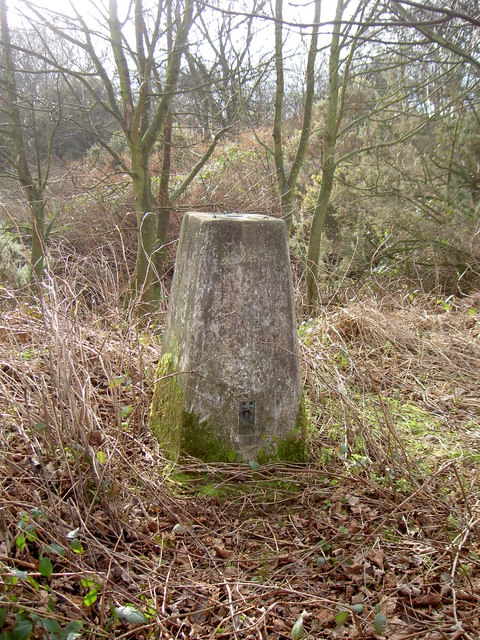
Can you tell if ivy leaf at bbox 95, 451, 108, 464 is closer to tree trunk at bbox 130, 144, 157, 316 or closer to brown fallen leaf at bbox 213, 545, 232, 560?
brown fallen leaf at bbox 213, 545, 232, 560

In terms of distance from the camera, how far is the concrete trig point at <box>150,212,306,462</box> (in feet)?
8.68

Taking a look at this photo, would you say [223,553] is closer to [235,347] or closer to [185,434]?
[185,434]

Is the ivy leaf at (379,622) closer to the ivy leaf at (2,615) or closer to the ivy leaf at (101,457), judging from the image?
the ivy leaf at (2,615)

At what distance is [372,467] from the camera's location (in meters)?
2.82

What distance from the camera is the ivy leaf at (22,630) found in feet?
5.23

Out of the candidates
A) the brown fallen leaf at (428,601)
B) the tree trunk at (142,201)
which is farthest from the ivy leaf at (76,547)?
the tree trunk at (142,201)

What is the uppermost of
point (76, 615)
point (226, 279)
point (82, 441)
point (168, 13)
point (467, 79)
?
point (168, 13)

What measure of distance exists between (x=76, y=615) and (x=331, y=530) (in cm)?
119

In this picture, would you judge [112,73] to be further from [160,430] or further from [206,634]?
[206,634]

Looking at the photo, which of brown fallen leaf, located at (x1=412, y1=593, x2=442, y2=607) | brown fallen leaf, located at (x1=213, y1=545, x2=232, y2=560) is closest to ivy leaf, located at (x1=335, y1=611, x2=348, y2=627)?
brown fallen leaf, located at (x1=412, y1=593, x2=442, y2=607)

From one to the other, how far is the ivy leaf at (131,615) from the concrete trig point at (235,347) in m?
1.02

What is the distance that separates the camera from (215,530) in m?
2.42

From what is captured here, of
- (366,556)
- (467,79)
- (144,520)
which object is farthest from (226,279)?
(467,79)

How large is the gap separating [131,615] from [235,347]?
1.31 m
